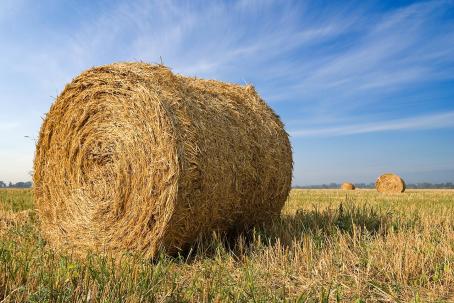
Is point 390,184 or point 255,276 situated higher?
point 390,184

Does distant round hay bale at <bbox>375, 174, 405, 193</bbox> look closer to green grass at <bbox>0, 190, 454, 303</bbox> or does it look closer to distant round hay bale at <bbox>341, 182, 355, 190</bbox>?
distant round hay bale at <bbox>341, 182, 355, 190</bbox>

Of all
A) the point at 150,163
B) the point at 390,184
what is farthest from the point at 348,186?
the point at 150,163

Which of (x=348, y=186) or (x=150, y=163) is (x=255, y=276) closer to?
(x=150, y=163)

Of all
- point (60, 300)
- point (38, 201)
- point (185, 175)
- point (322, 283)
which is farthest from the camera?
point (38, 201)

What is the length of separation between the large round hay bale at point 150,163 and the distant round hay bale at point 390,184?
801 inches

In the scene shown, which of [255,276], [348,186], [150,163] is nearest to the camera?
[255,276]

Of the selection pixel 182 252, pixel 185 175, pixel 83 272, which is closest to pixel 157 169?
pixel 185 175

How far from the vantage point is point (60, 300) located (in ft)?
11.0

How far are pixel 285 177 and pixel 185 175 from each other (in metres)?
2.61

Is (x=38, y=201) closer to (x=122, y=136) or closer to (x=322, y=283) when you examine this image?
(x=122, y=136)

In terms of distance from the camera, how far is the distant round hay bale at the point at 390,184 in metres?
25.7

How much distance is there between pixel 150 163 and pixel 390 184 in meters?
23.2

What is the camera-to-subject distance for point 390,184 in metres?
26.0

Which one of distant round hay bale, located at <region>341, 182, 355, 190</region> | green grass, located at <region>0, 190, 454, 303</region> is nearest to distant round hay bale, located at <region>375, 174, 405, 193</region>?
distant round hay bale, located at <region>341, 182, 355, 190</region>
